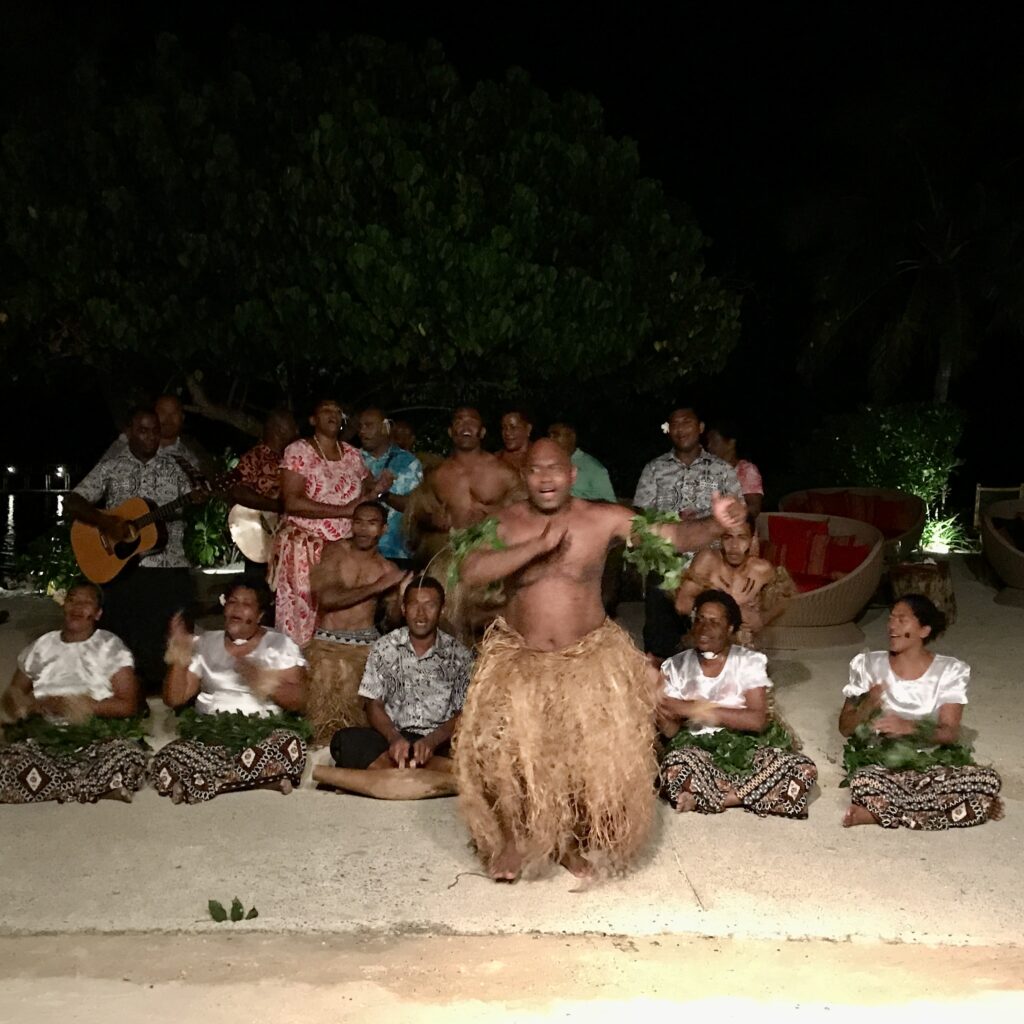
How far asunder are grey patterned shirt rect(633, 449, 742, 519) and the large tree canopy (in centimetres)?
437

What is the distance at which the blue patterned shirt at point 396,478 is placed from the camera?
302 inches

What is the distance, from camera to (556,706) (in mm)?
4883

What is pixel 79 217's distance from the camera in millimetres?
11695

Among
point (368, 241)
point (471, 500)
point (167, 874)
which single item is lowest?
point (167, 874)

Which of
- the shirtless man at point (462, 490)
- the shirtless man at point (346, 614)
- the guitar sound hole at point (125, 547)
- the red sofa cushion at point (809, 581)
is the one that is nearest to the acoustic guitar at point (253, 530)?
the guitar sound hole at point (125, 547)

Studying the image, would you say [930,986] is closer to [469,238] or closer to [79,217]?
[469,238]

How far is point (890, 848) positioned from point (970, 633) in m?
4.68

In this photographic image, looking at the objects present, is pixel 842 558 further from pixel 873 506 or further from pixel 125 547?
pixel 125 547

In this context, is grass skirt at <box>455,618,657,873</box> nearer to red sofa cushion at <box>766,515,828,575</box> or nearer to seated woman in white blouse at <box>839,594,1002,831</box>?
seated woman in white blouse at <box>839,594,1002,831</box>

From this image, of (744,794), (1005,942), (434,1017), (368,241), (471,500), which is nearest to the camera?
(434,1017)

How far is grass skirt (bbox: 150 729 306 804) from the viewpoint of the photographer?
18.7 ft

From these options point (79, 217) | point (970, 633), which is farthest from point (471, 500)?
point (79, 217)

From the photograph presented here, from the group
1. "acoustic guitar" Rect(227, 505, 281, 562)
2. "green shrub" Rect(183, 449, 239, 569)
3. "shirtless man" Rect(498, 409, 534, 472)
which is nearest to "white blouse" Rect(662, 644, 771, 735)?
"shirtless man" Rect(498, 409, 534, 472)

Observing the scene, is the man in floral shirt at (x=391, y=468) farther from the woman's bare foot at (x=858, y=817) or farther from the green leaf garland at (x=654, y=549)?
the woman's bare foot at (x=858, y=817)
